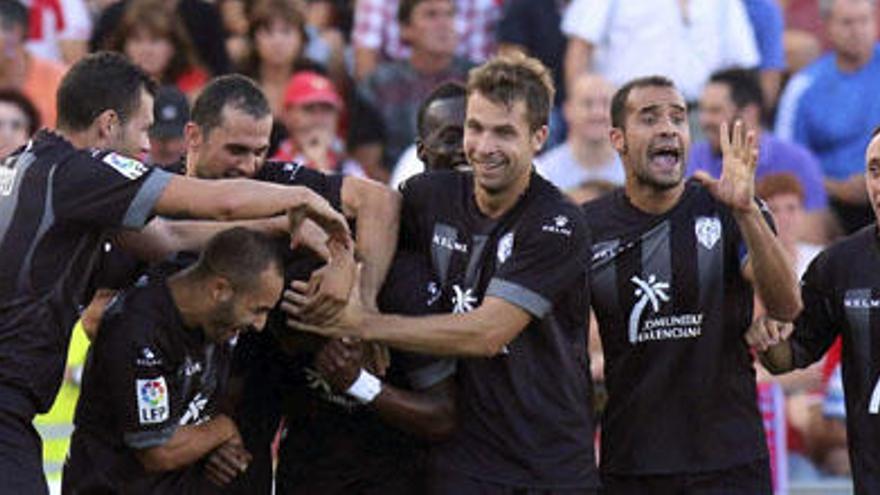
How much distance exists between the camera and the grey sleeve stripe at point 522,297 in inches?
338

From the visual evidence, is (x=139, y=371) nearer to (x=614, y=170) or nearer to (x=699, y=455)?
(x=699, y=455)

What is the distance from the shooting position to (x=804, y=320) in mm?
9406

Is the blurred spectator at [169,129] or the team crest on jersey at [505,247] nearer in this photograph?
the team crest on jersey at [505,247]

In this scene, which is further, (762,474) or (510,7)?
(510,7)

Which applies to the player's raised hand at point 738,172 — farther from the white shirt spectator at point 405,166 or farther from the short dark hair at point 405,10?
the short dark hair at point 405,10

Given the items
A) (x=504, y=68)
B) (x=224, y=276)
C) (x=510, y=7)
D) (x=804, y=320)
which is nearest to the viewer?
(x=224, y=276)

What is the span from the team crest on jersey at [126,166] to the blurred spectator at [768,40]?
7310 millimetres

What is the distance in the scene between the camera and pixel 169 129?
11.7 m

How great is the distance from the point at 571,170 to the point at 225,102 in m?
5.09

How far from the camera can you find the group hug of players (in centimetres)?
815

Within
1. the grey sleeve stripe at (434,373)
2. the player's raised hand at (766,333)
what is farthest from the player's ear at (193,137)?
the player's raised hand at (766,333)

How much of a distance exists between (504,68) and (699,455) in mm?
1799

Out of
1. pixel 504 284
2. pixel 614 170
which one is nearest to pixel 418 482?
pixel 504 284

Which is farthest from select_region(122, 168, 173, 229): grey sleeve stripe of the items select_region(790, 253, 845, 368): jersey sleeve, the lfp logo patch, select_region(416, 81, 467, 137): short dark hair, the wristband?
select_region(790, 253, 845, 368): jersey sleeve
